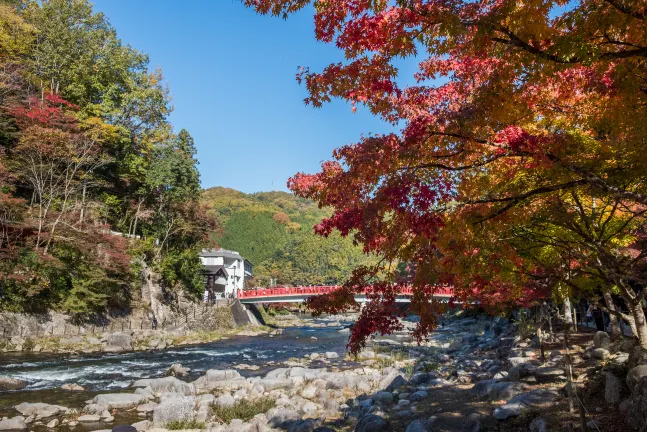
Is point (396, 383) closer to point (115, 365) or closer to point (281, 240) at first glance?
point (115, 365)

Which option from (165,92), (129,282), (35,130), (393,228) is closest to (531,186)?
(393,228)

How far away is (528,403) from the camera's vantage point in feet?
26.2

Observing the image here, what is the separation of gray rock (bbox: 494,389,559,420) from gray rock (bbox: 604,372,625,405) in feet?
3.05

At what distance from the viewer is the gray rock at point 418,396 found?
444 inches

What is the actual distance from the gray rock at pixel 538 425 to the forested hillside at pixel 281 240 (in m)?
32.5

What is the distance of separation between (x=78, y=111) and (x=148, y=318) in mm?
15481

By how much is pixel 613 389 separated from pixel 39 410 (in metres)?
13.4

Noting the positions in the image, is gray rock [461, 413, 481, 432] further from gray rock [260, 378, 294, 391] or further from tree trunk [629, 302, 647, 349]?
gray rock [260, 378, 294, 391]

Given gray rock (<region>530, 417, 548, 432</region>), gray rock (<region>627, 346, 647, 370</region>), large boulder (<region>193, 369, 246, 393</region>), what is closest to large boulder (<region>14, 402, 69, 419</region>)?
large boulder (<region>193, 369, 246, 393</region>)

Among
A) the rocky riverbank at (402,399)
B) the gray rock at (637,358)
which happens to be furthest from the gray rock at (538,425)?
the gray rock at (637,358)

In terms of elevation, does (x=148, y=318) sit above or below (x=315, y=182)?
below

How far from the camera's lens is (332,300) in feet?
17.9

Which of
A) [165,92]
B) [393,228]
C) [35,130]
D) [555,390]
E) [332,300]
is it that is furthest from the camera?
[165,92]

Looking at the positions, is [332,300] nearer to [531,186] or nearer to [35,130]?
[531,186]
